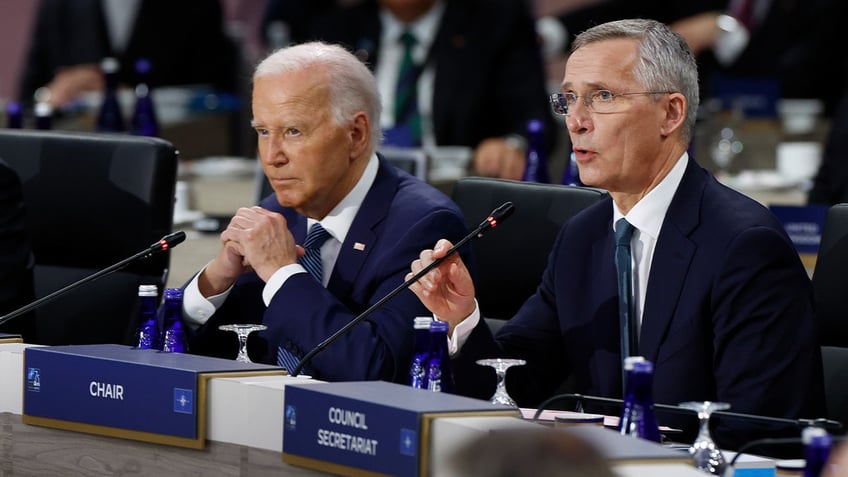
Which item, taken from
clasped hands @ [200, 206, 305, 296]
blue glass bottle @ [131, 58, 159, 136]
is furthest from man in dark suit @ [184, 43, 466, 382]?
blue glass bottle @ [131, 58, 159, 136]

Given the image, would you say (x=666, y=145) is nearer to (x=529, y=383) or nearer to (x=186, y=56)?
(x=529, y=383)

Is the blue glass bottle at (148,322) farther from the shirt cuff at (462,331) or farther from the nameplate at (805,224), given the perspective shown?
the nameplate at (805,224)

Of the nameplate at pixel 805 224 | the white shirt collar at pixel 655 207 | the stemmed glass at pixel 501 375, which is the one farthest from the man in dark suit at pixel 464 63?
the stemmed glass at pixel 501 375

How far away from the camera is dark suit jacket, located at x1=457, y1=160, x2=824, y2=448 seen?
240 centimetres

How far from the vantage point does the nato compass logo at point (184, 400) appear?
207 cm

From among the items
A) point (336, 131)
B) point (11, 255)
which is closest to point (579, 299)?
point (336, 131)

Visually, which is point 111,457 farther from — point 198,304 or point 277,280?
point 198,304

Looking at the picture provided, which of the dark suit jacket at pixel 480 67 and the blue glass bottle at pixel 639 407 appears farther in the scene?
the dark suit jacket at pixel 480 67

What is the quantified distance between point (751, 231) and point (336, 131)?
2.82 feet

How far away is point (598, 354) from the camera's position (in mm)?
2654

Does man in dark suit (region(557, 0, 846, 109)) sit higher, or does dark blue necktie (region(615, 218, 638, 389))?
man in dark suit (region(557, 0, 846, 109))

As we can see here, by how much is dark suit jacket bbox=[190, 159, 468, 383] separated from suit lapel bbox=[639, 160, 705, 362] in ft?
1.38

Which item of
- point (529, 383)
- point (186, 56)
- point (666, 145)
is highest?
point (186, 56)

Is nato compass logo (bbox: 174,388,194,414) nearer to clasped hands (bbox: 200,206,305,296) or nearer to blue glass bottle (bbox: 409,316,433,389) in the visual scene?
blue glass bottle (bbox: 409,316,433,389)
